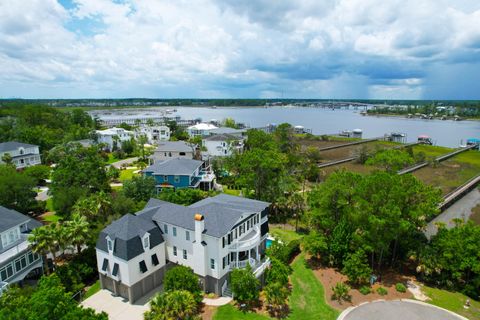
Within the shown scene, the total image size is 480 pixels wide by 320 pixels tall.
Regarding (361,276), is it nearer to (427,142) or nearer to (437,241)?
(437,241)

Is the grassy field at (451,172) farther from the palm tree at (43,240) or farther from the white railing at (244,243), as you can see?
the palm tree at (43,240)

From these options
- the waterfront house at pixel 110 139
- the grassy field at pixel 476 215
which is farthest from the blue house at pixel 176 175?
the waterfront house at pixel 110 139

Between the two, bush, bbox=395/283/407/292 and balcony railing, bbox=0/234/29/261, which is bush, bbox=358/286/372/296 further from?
balcony railing, bbox=0/234/29/261

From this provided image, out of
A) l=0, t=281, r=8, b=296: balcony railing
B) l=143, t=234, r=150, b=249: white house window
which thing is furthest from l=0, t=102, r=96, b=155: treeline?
l=143, t=234, r=150, b=249: white house window

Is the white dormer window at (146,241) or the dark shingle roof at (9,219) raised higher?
the dark shingle roof at (9,219)

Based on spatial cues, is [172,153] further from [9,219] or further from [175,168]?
[9,219]

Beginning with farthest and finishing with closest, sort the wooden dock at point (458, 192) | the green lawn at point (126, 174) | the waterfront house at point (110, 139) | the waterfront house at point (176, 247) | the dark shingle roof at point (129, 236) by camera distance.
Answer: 1. the waterfront house at point (110, 139)
2. the green lawn at point (126, 174)
3. the wooden dock at point (458, 192)
4. the waterfront house at point (176, 247)
5. the dark shingle roof at point (129, 236)

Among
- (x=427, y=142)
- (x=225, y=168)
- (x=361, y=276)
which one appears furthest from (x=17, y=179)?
(x=427, y=142)
